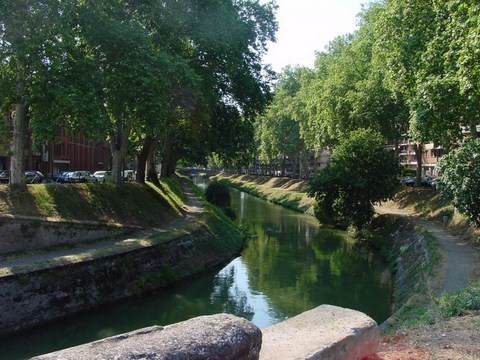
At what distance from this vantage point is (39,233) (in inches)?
729

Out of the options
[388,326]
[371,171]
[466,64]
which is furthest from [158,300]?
[371,171]

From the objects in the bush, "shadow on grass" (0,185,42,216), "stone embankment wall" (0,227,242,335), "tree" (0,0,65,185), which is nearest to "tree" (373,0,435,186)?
"stone embankment wall" (0,227,242,335)

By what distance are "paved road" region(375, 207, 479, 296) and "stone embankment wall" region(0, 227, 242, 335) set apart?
10.5 m

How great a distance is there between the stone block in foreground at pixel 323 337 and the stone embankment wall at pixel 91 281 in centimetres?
1048

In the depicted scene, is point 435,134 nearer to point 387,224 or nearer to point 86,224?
point 387,224

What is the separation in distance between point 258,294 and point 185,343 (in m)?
15.4

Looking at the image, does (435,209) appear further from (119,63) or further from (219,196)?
(119,63)

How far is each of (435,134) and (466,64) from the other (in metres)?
9.46

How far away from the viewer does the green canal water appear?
14.3 meters

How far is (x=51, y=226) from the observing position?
18953 mm

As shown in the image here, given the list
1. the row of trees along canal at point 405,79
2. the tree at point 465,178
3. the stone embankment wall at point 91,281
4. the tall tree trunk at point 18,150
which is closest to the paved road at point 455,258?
the tree at point 465,178

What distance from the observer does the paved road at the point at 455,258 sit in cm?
1474

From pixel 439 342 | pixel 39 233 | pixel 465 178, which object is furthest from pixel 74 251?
pixel 465 178

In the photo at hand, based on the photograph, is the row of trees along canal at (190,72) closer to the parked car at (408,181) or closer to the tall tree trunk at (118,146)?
the tall tree trunk at (118,146)
